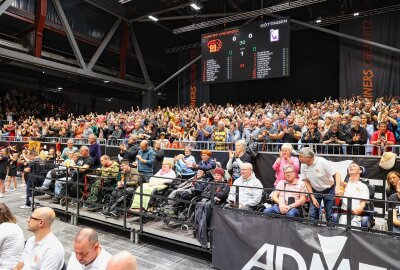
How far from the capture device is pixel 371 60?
1403 cm

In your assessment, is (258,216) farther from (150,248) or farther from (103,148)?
(103,148)

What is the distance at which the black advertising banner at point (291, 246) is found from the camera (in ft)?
10.6

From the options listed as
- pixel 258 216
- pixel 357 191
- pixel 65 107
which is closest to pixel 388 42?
pixel 357 191

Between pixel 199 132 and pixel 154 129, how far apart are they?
2135 millimetres

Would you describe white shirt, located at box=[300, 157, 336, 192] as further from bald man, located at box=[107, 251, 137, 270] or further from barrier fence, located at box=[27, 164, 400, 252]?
bald man, located at box=[107, 251, 137, 270]

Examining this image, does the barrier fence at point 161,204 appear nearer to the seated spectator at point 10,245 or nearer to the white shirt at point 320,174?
the white shirt at point 320,174

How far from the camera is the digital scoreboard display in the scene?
12812 millimetres

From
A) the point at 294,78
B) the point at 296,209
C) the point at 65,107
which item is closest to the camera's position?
the point at 296,209

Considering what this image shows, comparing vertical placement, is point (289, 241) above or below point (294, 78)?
below

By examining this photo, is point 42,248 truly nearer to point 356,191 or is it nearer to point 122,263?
point 122,263

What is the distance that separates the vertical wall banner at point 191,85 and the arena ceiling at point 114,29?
80cm

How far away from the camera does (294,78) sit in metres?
17.8

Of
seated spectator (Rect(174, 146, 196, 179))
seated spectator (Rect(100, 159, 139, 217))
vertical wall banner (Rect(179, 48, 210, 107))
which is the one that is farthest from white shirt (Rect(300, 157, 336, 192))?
vertical wall banner (Rect(179, 48, 210, 107))

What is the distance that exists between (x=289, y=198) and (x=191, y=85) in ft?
56.8
